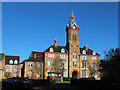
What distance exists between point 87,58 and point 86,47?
4872 mm

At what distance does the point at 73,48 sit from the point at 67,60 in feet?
16.4

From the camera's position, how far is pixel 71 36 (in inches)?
2452

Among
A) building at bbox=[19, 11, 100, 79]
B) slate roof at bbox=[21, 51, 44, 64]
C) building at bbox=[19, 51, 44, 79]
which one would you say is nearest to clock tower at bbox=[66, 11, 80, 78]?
building at bbox=[19, 11, 100, 79]

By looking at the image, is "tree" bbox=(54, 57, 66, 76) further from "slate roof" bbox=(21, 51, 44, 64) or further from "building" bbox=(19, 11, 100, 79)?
"slate roof" bbox=(21, 51, 44, 64)

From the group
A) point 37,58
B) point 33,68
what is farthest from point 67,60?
point 33,68

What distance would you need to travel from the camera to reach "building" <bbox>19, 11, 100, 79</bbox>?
58.2 meters

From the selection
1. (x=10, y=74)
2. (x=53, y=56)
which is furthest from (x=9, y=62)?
(x=53, y=56)

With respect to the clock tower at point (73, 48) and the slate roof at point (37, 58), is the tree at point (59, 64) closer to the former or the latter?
the clock tower at point (73, 48)

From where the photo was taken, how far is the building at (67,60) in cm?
5822

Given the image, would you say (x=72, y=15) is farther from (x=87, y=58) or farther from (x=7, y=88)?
(x=7, y=88)

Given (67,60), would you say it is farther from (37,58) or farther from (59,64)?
(37,58)

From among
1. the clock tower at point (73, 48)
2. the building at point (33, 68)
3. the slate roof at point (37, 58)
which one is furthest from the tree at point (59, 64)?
the slate roof at point (37, 58)

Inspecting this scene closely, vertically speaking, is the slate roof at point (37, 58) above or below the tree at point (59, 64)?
above

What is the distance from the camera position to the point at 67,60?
197ft
